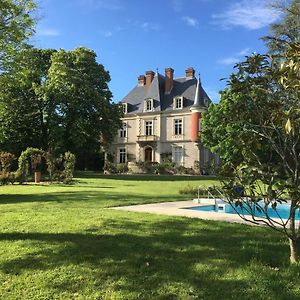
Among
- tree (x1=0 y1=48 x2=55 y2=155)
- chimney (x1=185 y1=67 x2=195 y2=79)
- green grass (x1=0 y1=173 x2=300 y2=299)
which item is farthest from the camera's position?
chimney (x1=185 y1=67 x2=195 y2=79)

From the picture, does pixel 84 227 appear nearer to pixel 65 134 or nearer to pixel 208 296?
pixel 208 296

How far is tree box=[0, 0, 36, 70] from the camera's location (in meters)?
12.0

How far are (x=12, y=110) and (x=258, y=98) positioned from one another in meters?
35.3

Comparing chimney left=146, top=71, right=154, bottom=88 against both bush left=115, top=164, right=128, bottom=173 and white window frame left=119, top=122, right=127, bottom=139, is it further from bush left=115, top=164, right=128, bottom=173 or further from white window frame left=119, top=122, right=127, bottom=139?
bush left=115, top=164, right=128, bottom=173

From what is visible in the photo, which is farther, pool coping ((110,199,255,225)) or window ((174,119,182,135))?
window ((174,119,182,135))

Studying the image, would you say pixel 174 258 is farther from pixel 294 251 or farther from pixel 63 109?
pixel 63 109

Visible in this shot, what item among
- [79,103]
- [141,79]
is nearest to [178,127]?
[141,79]

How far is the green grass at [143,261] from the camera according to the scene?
15.3 feet

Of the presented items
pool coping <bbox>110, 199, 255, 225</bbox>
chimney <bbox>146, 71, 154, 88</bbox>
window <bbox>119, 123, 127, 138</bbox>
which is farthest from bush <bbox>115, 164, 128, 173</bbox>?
pool coping <bbox>110, 199, 255, 225</bbox>

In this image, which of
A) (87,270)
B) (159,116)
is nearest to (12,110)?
(159,116)

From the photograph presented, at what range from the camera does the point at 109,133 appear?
3859 centimetres

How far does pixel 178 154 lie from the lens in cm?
4981

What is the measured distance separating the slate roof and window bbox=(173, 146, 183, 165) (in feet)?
15.7

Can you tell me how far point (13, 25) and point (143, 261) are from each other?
921cm
